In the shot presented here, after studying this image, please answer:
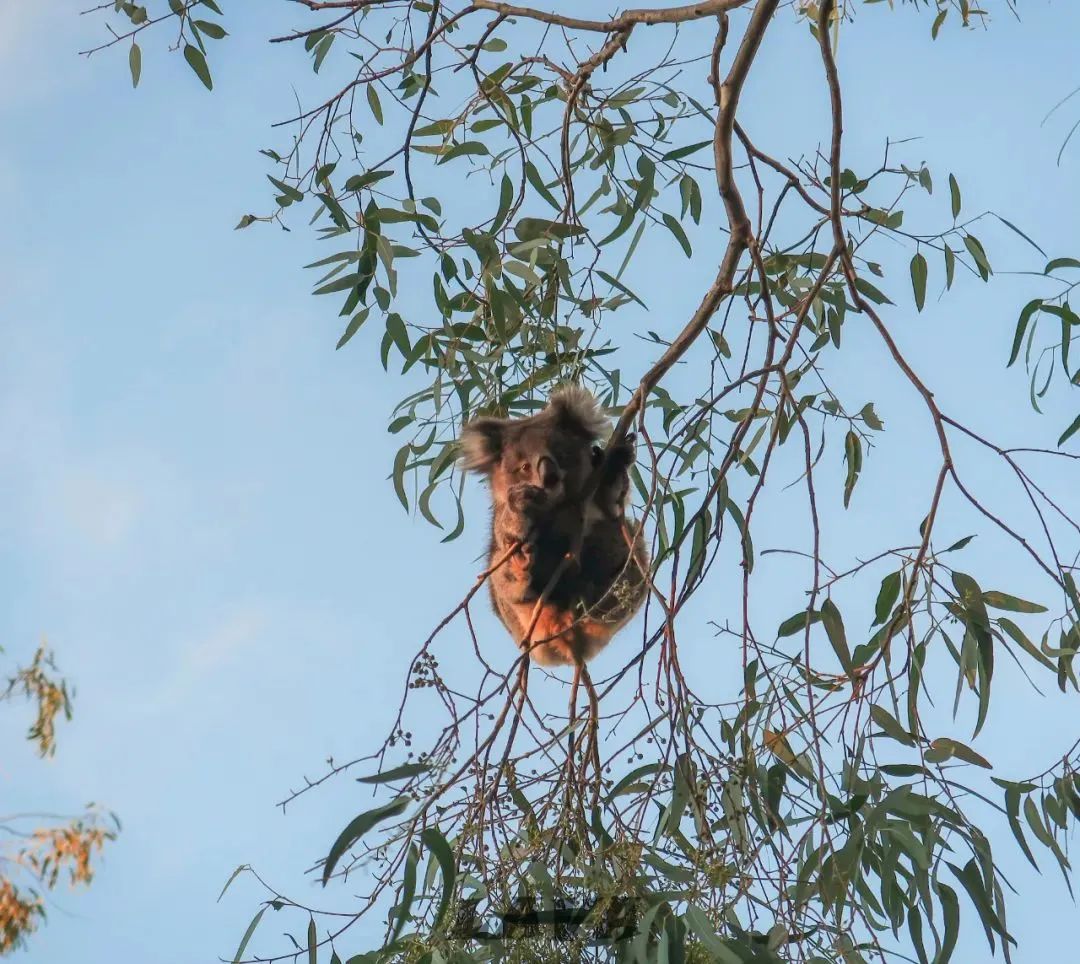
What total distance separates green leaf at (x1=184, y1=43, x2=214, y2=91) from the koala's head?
1322mm

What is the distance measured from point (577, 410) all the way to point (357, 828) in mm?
2507

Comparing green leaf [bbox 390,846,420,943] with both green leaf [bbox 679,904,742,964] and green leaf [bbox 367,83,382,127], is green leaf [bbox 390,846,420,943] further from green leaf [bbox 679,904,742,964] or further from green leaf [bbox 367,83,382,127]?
green leaf [bbox 367,83,382,127]

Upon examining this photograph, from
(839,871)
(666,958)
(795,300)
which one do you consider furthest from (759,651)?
(795,300)

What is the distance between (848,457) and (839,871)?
1.48m

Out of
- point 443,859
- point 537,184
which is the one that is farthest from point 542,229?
point 443,859

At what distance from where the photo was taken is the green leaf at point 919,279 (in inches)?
130

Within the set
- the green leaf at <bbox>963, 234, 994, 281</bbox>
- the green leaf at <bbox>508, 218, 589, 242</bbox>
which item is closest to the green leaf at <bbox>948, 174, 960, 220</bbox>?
the green leaf at <bbox>963, 234, 994, 281</bbox>

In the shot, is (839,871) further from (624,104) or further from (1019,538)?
(624,104)

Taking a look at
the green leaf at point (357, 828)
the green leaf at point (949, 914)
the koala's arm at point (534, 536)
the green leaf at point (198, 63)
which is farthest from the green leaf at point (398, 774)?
the green leaf at point (198, 63)

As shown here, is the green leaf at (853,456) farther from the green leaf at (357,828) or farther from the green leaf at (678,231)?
the green leaf at (357,828)

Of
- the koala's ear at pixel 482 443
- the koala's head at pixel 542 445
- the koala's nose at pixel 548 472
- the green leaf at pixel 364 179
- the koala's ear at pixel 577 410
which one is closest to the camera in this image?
A: the green leaf at pixel 364 179

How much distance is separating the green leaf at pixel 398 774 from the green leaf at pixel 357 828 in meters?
0.04

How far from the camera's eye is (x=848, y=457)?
338 cm

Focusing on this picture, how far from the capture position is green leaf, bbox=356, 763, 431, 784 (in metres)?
2.09
